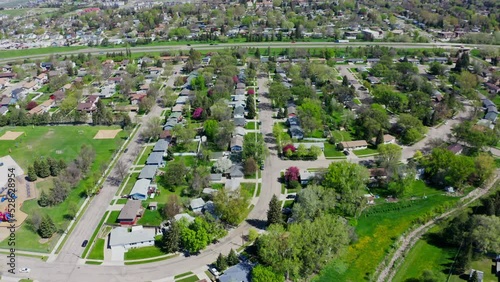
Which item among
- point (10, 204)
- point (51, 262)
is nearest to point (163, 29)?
point (10, 204)

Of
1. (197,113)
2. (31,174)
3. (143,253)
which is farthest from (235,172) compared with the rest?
(31,174)

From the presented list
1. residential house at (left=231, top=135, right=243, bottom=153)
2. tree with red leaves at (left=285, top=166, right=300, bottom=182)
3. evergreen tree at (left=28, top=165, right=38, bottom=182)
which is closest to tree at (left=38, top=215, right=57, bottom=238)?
evergreen tree at (left=28, top=165, right=38, bottom=182)

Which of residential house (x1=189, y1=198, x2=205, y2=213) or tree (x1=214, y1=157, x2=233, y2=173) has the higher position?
tree (x1=214, y1=157, x2=233, y2=173)

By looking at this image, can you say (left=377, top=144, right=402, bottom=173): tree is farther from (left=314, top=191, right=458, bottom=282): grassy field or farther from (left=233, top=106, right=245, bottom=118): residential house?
(left=233, top=106, right=245, bottom=118): residential house

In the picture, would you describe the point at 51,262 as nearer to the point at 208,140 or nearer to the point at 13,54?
the point at 208,140

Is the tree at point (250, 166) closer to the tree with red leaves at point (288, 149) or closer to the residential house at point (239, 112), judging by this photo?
the tree with red leaves at point (288, 149)

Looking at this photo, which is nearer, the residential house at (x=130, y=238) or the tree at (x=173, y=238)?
the tree at (x=173, y=238)

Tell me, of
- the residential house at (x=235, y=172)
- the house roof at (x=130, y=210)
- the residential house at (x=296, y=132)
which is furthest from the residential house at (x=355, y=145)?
the house roof at (x=130, y=210)
